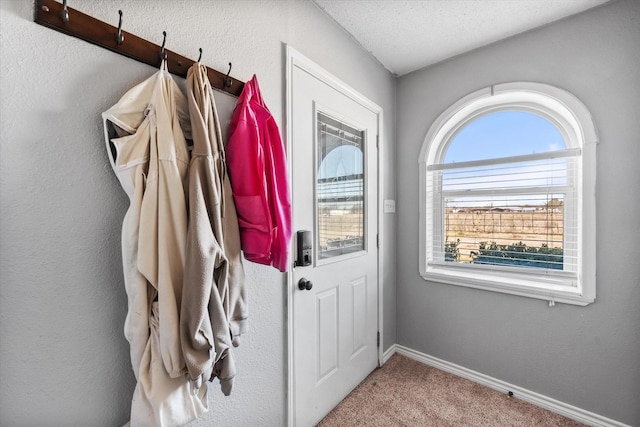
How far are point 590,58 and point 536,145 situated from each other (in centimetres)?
54

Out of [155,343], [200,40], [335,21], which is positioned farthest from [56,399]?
[335,21]

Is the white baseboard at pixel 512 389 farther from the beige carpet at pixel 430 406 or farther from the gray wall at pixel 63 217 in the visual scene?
the gray wall at pixel 63 217

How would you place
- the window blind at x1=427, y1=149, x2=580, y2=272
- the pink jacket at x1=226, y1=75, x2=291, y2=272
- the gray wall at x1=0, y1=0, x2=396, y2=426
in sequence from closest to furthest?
the gray wall at x1=0, y1=0, x2=396, y2=426 < the pink jacket at x1=226, y1=75, x2=291, y2=272 < the window blind at x1=427, y1=149, x2=580, y2=272

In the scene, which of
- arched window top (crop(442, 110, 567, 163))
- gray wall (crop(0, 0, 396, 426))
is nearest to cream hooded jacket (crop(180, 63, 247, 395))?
gray wall (crop(0, 0, 396, 426))

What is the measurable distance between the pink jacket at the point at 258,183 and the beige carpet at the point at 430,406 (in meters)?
1.30

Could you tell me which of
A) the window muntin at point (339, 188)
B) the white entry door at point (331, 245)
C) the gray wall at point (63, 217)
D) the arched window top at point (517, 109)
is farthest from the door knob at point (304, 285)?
the arched window top at point (517, 109)

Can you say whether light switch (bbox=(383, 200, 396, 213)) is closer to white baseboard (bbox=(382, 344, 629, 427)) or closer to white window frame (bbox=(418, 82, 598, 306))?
white window frame (bbox=(418, 82, 598, 306))

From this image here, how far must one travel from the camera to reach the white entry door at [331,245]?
1.46 meters

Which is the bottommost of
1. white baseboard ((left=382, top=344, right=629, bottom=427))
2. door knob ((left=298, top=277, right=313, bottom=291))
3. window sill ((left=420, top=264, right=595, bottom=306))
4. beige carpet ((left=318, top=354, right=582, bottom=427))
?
beige carpet ((left=318, top=354, right=582, bottom=427))

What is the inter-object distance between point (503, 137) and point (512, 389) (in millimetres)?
1816

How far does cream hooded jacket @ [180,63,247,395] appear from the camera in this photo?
0.74m

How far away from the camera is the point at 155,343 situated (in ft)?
2.45

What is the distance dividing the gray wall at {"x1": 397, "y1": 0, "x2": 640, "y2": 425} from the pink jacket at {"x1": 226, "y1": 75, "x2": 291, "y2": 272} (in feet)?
5.41

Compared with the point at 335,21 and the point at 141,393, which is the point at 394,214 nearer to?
the point at 335,21
